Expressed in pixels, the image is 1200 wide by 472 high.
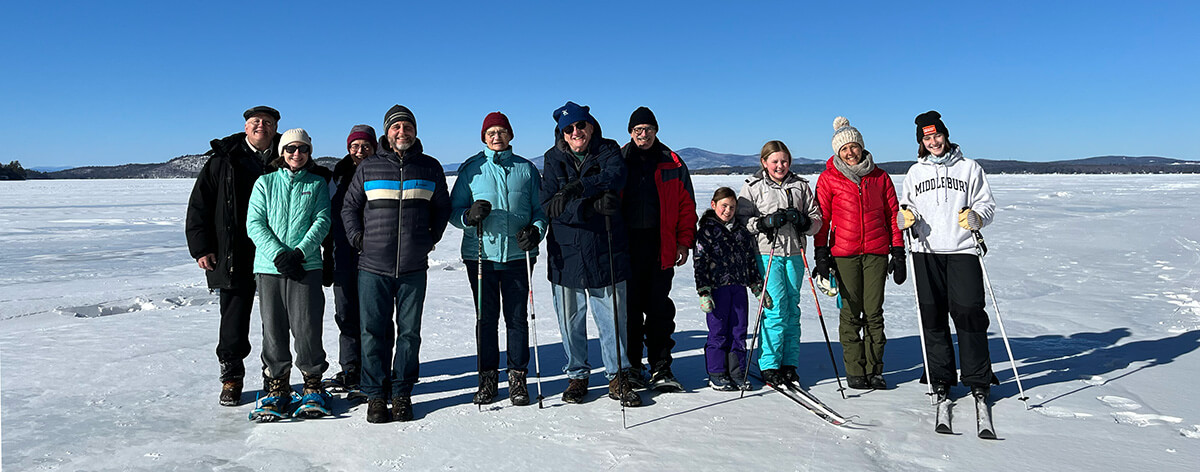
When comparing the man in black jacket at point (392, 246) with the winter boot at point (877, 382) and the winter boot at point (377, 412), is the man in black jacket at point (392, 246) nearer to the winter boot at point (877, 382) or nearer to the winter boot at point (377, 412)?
the winter boot at point (377, 412)

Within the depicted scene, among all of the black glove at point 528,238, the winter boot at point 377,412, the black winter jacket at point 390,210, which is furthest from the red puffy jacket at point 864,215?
the winter boot at point 377,412

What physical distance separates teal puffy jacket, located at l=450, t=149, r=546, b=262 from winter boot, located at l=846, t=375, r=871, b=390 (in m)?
2.13

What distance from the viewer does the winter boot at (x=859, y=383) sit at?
4.11 metres

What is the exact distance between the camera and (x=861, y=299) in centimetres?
417

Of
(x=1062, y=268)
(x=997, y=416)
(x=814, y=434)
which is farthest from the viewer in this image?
(x=1062, y=268)

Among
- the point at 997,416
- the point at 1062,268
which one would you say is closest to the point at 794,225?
the point at 997,416

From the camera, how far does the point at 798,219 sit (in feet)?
13.1

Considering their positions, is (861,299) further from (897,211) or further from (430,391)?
→ (430,391)

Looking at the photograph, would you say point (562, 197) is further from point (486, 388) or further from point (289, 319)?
point (289, 319)

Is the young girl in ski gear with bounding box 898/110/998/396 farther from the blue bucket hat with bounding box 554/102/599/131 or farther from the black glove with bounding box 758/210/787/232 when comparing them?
the blue bucket hat with bounding box 554/102/599/131

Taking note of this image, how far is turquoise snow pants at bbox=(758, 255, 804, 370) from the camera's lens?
4133 mm

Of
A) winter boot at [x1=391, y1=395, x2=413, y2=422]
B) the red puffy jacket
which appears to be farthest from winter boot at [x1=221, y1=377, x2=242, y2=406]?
the red puffy jacket

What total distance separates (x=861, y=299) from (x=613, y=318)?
5.23 feet

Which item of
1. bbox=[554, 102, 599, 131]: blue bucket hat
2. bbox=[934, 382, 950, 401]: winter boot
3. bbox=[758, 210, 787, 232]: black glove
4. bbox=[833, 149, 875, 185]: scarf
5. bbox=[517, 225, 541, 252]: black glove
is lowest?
bbox=[934, 382, 950, 401]: winter boot
